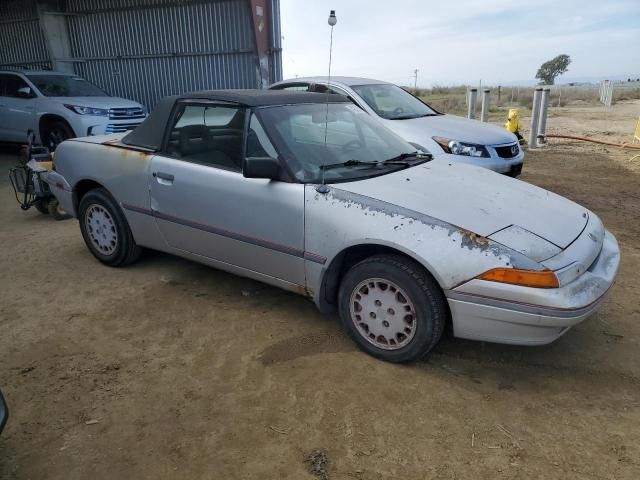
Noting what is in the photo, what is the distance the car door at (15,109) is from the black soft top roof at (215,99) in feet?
22.5

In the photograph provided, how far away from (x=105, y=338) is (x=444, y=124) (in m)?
5.12

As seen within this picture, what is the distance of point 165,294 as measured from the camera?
158 inches

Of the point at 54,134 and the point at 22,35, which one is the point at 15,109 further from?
the point at 22,35

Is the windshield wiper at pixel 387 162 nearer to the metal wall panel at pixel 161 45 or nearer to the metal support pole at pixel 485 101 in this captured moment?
the metal support pole at pixel 485 101

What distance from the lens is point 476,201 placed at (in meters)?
3.07

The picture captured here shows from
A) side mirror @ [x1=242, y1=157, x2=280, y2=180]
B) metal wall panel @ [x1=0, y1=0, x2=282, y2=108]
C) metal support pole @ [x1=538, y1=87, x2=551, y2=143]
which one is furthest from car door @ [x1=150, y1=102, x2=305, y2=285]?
metal support pole @ [x1=538, y1=87, x2=551, y2=143]

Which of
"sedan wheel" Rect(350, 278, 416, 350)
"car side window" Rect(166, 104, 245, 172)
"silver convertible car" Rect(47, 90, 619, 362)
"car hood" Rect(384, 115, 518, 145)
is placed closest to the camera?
"silver convertible car" Rect(47, 90, 619, 362)

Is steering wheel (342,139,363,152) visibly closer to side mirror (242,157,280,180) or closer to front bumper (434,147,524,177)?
side mirror (242,157,280,180)

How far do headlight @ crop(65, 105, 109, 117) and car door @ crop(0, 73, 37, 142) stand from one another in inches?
38.1

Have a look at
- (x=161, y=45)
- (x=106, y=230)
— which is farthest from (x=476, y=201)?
(x=161, y=45)

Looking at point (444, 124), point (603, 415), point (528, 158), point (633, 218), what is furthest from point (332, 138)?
point (528, 158)

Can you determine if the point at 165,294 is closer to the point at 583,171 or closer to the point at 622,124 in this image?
the point at 583,171

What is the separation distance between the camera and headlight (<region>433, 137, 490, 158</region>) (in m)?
6.12

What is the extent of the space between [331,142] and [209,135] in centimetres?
98
